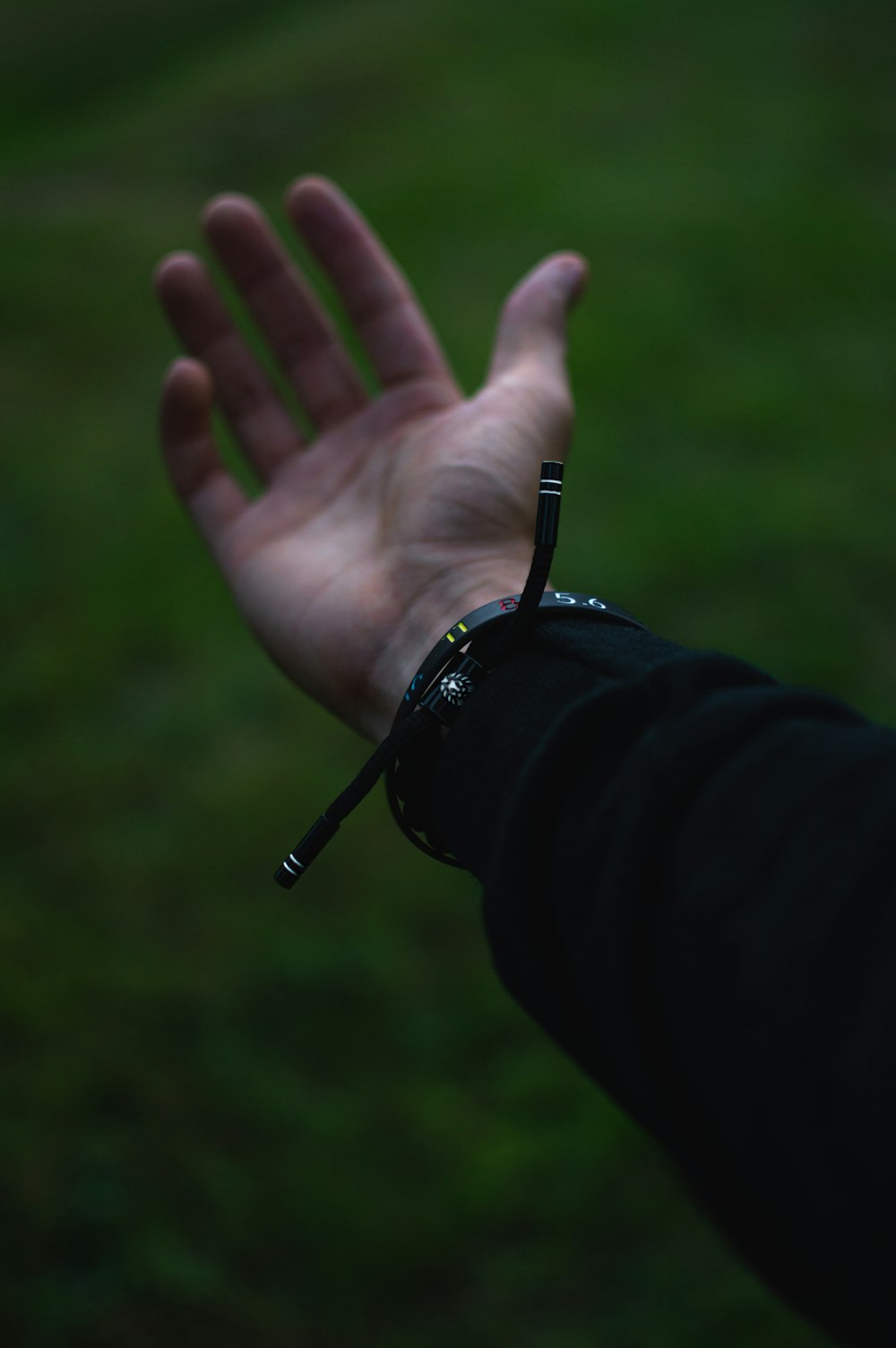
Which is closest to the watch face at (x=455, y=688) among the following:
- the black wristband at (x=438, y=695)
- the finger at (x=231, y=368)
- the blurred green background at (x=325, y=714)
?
the black wristband at (x=438, y=695)

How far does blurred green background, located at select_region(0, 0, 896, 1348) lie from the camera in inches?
79.7

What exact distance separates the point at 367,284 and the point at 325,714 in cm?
171

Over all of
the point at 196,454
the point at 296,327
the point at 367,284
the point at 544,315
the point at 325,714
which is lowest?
the point at 325,714

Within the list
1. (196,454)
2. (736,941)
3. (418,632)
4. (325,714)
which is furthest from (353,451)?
(325,714)

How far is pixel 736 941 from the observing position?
70 cm

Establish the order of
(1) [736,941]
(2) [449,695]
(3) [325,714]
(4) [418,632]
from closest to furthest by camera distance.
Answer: (1) [736,941] → (2) [449,695] → (4) [418,632] → (3) [325,714]

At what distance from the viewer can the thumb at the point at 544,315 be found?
1.84 metres

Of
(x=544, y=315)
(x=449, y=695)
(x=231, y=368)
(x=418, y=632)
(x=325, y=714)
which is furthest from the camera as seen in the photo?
(x=325, y=714)

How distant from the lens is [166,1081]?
231 centimetres

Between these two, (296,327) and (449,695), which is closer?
(449,695)

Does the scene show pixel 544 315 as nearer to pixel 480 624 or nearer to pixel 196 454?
pixel 196 454

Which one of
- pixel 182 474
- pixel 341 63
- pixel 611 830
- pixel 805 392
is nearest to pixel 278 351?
pixel 182 474

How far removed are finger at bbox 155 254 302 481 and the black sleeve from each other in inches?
50.9

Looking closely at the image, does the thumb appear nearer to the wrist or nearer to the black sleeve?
the wrist
